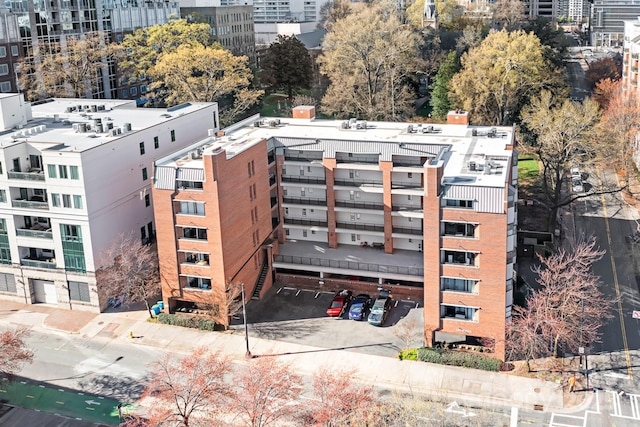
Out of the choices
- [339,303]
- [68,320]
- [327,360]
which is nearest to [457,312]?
[327,360]

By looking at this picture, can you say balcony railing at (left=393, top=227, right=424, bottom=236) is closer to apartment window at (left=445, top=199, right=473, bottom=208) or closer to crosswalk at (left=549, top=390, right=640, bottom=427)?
apartment window at (left=445, top=199, right=473, bottom=208)

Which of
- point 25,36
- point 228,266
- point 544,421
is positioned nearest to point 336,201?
point 228,266

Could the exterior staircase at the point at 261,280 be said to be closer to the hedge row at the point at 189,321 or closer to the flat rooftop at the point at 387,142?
the hedge row at the point at 189,321

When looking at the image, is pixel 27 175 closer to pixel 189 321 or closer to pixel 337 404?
pixel 189 321

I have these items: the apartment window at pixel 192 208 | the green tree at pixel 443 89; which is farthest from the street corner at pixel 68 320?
the green tree at pixel 443 89

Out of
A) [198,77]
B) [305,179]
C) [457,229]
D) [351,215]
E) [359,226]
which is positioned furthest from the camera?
[198,77]

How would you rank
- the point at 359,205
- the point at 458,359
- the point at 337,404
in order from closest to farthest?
the point at 337,404, the point at 458,359, the point at 359,205
